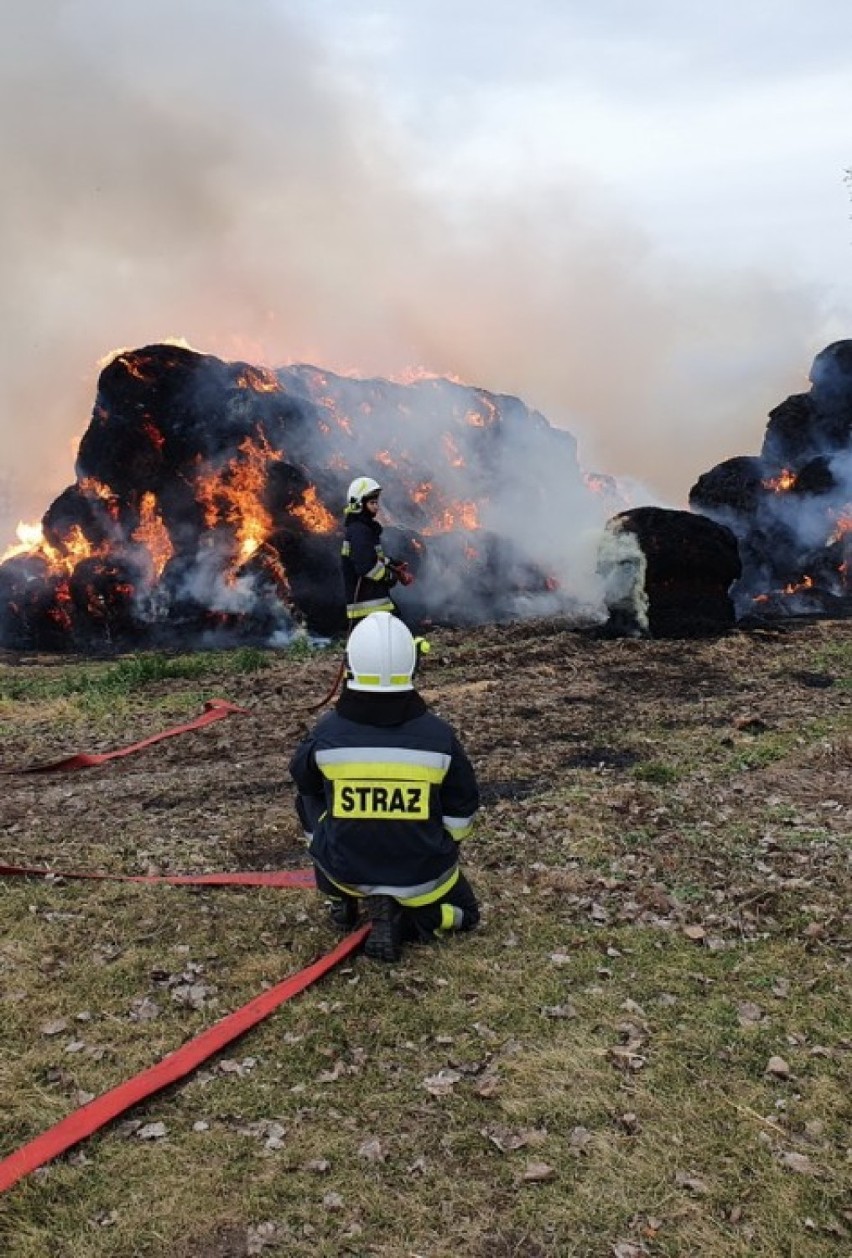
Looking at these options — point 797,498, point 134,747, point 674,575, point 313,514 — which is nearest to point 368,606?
point 134,747

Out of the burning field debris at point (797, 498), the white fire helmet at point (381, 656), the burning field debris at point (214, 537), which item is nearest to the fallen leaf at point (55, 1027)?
the white fire helmet at point (381, 656)

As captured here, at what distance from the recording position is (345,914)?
625 cm

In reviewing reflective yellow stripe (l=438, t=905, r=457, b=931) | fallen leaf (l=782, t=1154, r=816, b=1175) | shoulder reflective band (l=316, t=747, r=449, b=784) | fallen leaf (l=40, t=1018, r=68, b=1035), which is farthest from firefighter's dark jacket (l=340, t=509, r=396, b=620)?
fallen leaf (l=782, t=1154, r=816, b=1175)

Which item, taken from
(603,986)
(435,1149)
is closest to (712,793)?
(603,986)

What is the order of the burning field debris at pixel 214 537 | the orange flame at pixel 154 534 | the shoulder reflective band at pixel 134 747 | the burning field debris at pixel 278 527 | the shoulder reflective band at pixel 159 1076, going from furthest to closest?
the orange flame at pixel 154 534 < the burning field debris at pixel 278 527 < the burning field debris at pixel 214 537 < the shoulder reflective band at pixel 134 747 < the shoulder reflective band at pixel 159 1076

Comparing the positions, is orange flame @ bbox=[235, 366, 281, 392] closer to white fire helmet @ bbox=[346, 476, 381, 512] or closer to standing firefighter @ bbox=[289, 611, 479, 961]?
white fire helmet @ bbox=[346, 476, 381, 512]

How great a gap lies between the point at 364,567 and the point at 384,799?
6.55m

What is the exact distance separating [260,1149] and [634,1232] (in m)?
1.74

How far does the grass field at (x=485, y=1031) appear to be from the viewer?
3.74 meters

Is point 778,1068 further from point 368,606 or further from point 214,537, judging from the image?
point 214,537

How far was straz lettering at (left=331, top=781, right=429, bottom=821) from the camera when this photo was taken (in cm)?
549

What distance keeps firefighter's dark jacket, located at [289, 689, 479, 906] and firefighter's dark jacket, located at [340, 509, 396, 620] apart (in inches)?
240

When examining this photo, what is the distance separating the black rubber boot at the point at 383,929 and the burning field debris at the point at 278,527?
71.1 feet

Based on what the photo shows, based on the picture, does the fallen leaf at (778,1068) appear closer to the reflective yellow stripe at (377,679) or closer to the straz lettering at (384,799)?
the straz lettering at (384,799)
